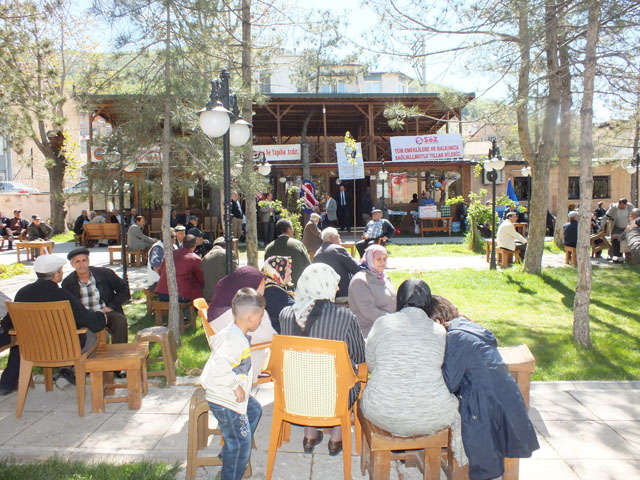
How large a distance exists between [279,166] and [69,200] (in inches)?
561

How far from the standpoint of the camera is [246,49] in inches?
337

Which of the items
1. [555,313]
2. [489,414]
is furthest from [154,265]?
[555,313]

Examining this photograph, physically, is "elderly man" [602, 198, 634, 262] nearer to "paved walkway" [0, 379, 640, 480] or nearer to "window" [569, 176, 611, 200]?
"paved walkway" [0, 379, 640, 480]

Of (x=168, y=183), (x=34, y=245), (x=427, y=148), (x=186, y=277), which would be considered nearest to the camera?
(x=168, y=183)

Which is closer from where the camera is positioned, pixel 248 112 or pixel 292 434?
pixel 292 434

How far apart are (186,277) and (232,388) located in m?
3.82

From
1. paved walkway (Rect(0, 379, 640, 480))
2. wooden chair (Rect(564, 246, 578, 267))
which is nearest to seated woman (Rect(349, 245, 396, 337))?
paved walkway (Rect(0, 379, 640, 480))

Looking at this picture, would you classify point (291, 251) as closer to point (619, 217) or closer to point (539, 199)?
point (539, 199)

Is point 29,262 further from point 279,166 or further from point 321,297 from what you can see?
point 321,297

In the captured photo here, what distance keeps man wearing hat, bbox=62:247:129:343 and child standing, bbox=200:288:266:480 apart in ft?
7.85

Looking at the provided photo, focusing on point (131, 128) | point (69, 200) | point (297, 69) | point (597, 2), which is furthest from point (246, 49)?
point (297, 69)

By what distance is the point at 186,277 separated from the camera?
6.30 meters

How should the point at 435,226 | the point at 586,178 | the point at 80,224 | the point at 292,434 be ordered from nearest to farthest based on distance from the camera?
the point at 292,434
the point at 586,178
the point at 80,224
the point at 435,226

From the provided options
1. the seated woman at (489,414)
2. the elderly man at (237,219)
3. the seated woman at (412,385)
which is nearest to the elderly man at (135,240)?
the elderly man at (237,219)
